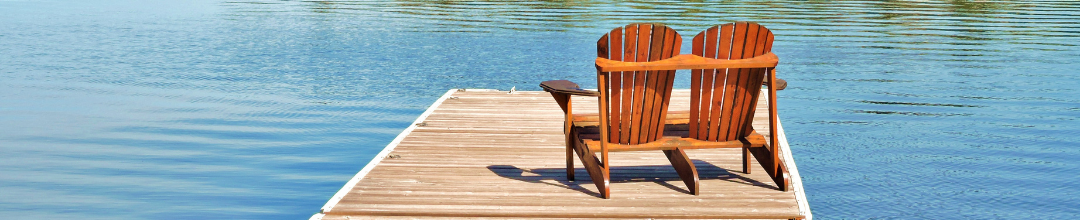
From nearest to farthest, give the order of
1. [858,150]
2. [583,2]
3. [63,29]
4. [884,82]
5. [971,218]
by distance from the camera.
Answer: [971,218] → [858,150] → [884,82] → [63,29] → [583,2]

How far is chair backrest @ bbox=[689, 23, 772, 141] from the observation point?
4.68 m

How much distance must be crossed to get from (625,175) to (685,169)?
1.71ft

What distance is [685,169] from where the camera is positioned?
495 cm

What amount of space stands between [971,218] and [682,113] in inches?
102

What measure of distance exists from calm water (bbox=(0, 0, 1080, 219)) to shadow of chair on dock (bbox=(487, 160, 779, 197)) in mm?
1506

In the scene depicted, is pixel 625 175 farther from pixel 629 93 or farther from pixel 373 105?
pixel 373 105

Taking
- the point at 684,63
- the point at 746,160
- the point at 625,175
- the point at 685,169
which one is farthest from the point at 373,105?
the point at 684,63

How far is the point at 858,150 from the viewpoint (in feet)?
28.3

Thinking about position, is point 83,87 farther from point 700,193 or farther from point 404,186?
point 700,193

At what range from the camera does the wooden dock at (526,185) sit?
4.55 m

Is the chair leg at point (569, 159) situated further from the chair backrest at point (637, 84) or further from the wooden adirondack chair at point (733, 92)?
the wooden adirondack chair at point (733, 92)

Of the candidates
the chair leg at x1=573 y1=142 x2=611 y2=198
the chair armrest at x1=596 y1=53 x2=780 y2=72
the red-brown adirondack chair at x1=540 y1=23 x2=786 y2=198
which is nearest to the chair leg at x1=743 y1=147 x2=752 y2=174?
the red-brown adirondack chair at x1=540 y1=23 x2=786 y2=198

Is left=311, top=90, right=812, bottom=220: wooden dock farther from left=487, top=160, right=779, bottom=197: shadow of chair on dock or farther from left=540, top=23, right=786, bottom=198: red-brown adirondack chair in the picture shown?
left=540, top=23, right=786, bottom=198: red-brown adirondack chair

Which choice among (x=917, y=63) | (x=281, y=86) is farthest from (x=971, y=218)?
(x=917, y=63)
